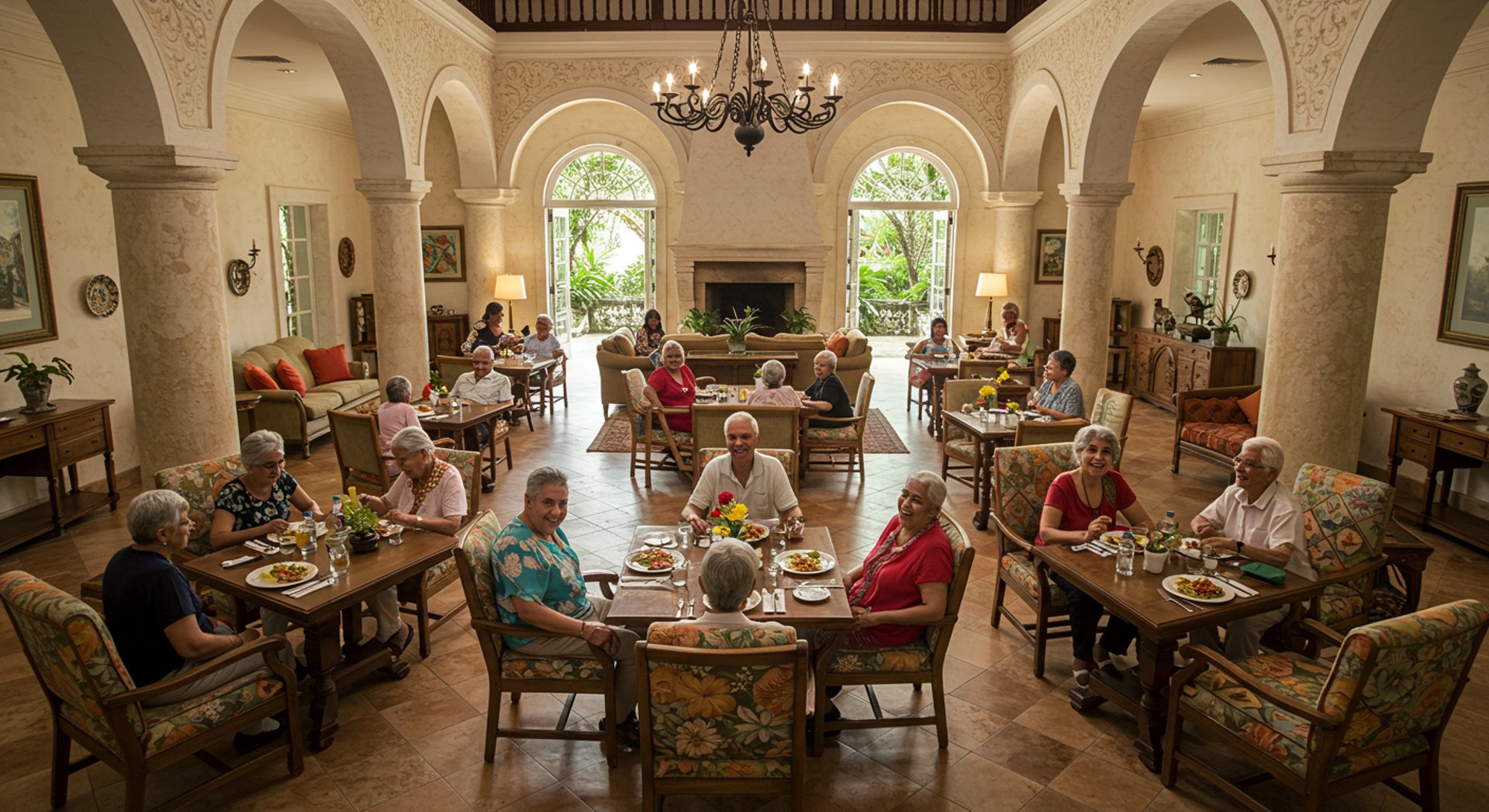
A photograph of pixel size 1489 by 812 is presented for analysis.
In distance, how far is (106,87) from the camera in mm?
5051

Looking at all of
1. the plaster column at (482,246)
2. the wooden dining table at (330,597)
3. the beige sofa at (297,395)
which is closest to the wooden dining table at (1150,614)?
the wooden dining table at (330,597)

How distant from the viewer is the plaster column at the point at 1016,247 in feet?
44.1

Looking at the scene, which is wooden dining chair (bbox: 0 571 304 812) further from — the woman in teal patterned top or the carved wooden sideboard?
the carved wooden sideboard

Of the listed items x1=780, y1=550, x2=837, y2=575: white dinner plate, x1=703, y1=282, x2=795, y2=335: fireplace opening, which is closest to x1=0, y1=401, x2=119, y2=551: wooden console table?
x1=780, y1=550, x2=837, y2=575: white dinner plate

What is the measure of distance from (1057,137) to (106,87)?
12234 mm

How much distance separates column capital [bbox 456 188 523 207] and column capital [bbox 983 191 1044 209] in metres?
6.80

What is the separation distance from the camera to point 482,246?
44.6 ft

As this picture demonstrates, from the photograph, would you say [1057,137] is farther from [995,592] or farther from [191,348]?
[191,348]

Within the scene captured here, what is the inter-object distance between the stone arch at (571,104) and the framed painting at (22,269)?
247 inches

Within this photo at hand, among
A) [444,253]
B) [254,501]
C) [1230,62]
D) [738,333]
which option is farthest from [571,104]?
[254,501]

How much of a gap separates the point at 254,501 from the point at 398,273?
195 inches

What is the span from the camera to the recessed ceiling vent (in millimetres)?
9094

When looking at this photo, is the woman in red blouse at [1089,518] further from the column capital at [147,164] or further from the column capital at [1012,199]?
the column capital at [1012,199]

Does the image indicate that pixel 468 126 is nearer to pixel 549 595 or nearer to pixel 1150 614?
pixel 549 595
